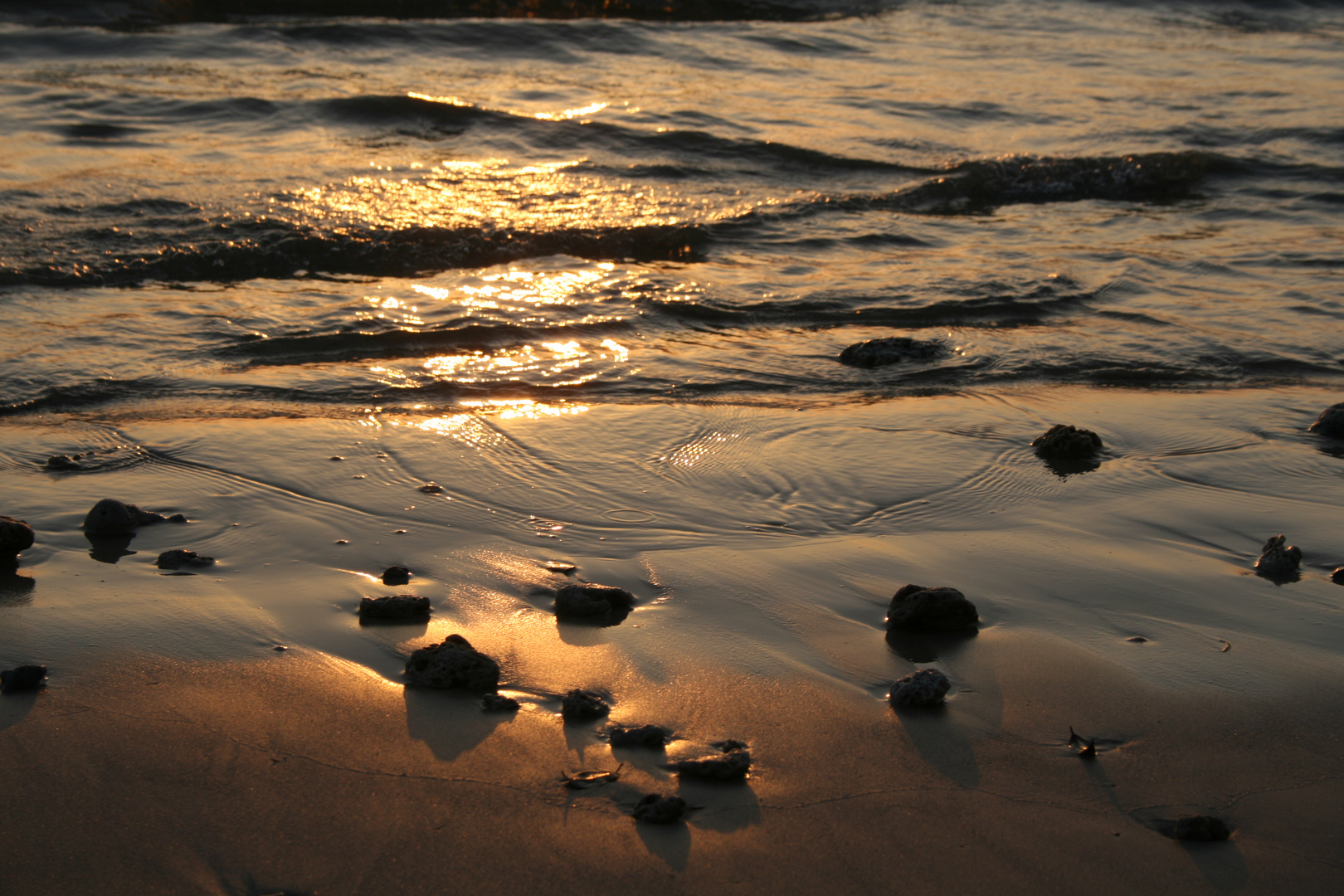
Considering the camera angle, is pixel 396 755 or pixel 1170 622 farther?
pixel 1170 622

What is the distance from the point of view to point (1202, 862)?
1.80m

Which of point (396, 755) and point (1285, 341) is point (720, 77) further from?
point (396, 755)

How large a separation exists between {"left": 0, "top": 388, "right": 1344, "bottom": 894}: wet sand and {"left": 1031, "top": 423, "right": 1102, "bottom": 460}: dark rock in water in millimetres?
139

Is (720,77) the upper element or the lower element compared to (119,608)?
upper

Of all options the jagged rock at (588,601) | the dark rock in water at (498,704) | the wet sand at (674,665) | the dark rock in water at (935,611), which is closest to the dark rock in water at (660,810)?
the wet sand at (674,665)

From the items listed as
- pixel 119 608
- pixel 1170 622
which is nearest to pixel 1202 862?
pixel 1170 622

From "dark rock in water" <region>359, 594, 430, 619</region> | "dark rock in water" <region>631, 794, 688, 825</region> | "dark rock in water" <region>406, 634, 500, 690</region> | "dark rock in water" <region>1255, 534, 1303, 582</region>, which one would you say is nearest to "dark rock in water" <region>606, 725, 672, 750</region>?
"dark rock in water" <region>631, 794, 688, 825</region>

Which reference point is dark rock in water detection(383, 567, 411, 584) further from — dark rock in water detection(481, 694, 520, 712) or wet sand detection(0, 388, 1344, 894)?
dark rock in water detection(481, 694, 520, 712)

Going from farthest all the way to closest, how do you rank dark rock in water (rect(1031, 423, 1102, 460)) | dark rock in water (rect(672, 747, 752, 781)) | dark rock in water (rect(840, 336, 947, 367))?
dark rock in water (rect(840, 336, 947, 367))
dark rock in water (rect(1031, 423, 1102, 460))
dark rock in water (rect(672, 747, 752, 781))

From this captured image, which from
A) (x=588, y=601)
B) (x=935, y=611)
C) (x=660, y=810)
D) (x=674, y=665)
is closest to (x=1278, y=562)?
(x=935, y=611)

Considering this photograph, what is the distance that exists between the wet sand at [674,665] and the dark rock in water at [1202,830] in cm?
2

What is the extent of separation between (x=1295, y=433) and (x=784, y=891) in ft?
10.9

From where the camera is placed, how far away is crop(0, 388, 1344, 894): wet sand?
181cm

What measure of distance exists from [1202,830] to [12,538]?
2.84 meters
